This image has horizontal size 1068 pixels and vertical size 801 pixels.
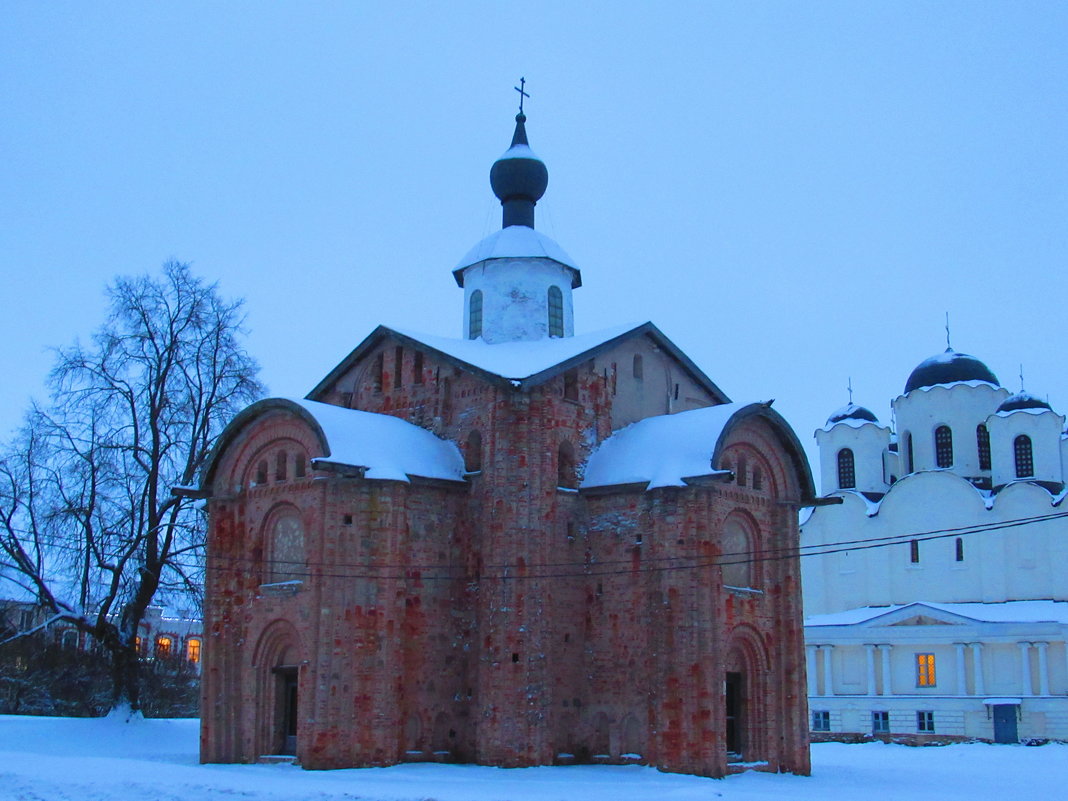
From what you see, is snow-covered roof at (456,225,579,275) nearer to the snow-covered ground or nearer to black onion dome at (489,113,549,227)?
black onion dome at (489,113,549,227)

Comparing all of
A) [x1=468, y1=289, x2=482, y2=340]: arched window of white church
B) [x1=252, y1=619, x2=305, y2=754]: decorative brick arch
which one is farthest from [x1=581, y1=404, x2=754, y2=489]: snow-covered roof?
[x1=252, y1=619, x2=305, y2=754]: decorative brick arch

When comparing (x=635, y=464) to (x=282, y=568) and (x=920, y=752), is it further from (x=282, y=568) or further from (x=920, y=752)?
(x=920, y=752)

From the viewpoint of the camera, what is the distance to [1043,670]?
3195 cm

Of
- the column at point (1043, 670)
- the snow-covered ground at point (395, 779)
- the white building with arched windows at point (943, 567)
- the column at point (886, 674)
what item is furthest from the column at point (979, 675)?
the snow-covered ground at point (395, 779)

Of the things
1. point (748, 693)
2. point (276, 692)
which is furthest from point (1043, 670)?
point (276, 692)

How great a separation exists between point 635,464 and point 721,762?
4915 millimetres

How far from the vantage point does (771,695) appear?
2091 cm

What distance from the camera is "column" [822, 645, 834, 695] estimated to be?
35438 millimetres

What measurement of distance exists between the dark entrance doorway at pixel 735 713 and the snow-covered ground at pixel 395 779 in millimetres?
858

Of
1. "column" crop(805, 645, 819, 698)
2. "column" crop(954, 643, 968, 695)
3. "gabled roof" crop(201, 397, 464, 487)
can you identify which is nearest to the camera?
"gabled roof" crop(201, 397, 464, 487)

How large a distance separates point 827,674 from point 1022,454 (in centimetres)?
872

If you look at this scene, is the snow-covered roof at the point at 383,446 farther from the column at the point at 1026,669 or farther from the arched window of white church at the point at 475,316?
the column at the point at 1026,669

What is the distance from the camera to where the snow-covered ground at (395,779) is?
1594 cm

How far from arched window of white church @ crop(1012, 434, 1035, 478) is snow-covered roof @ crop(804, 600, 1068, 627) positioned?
4228 mm
